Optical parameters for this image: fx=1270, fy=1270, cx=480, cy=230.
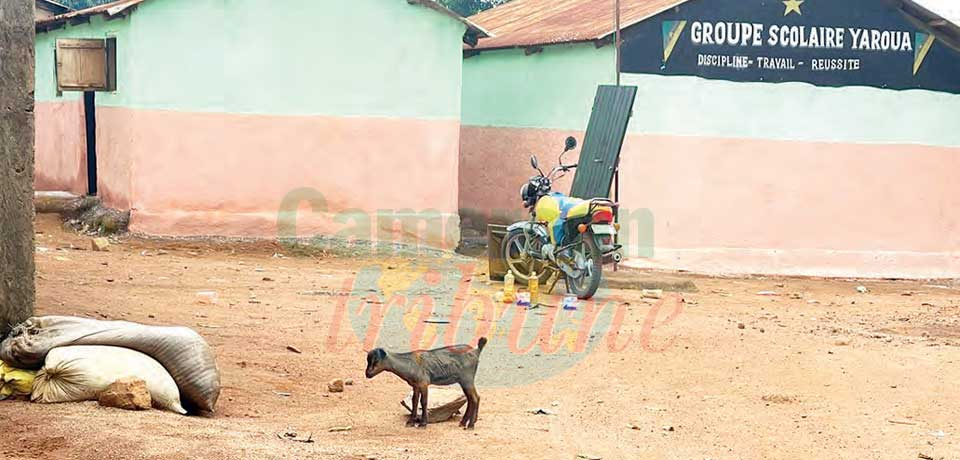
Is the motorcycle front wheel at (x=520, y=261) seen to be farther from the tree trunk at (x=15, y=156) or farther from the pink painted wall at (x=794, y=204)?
the tree trunk at (x=15, y=156)

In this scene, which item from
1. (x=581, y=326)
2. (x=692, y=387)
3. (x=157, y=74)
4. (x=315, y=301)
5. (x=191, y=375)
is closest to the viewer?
(x=191, y=375)

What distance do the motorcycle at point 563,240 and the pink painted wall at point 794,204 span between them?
3006 mm

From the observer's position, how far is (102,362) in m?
6.26

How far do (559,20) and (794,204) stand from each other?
4439mm

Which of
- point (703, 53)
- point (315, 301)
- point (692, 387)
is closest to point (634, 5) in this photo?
point (703, 53)

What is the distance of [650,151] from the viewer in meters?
15.6

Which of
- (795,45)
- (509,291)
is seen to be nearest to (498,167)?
(795,45)

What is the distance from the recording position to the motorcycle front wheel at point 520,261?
41.3 feet

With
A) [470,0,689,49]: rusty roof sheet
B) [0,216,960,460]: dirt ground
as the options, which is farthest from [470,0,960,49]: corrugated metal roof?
[0,216,960,460]: dirt ground

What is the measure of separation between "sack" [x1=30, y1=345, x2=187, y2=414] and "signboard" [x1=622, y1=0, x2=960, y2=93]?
33.0 ft

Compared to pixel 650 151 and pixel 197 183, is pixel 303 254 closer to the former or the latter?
pixel 197 183

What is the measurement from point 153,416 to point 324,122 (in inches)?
391

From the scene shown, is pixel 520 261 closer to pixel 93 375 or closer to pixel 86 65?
pixel 86 65

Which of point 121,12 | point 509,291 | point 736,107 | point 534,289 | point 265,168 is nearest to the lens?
point 509,291
